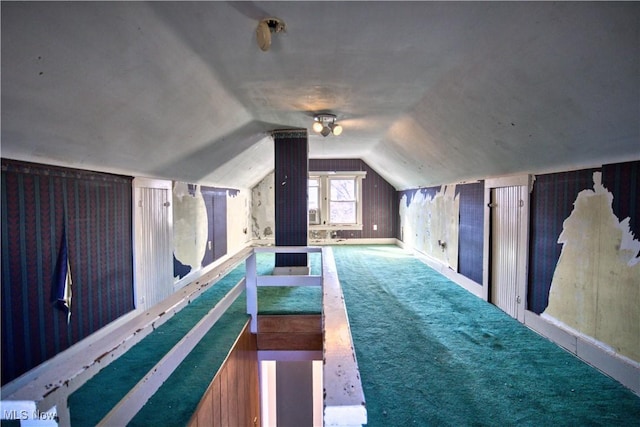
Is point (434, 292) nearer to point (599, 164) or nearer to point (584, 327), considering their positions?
point (584, 327)

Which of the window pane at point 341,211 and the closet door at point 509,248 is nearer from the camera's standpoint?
the closet door at point 509,248

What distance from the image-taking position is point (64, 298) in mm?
2451

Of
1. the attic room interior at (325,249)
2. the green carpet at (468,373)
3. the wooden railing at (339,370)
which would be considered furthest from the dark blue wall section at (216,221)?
the wooden railing at (339,370)

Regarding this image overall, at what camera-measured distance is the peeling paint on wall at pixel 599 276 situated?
84.6 inches

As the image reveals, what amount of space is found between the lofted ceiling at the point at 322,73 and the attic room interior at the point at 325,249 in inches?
0.6

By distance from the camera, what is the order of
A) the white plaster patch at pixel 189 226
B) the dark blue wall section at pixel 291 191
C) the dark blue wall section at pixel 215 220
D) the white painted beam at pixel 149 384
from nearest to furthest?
1. the white painted beam at pixel 149 384
2. the white plaster patch at pixel 189 226
3. the dark blue wall section at pixel 291 191
4. the dark blue wall section at pixel 215 220

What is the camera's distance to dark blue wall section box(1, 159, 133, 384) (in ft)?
6.81

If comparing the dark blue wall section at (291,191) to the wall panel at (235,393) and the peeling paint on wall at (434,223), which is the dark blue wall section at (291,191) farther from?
the peeling paint on wall at (434,223)

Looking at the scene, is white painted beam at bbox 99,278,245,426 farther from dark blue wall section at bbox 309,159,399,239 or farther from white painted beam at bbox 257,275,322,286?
A: dark blue wall section at bbox 309,159,399,239

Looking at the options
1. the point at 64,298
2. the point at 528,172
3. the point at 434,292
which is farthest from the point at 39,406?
the point at 434,292

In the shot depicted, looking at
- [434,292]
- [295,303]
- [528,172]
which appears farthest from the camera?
[434,292]

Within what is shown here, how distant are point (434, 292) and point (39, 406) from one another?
426cm

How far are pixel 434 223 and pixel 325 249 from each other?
11.4ft

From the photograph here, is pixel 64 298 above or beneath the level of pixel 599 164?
beneath
